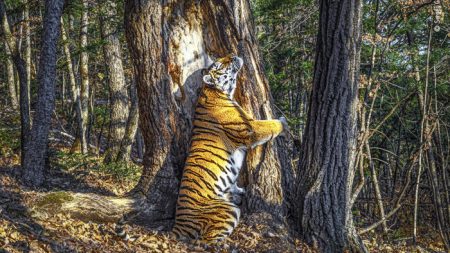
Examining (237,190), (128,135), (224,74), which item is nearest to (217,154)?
(237,190)

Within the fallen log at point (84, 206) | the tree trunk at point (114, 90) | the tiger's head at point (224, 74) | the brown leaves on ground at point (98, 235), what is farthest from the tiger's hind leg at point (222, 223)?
the tree trunk at point (114, 90)

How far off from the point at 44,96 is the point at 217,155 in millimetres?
3234

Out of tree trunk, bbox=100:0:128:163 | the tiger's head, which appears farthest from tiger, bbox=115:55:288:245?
tree trunk, bbox=100:0:128:163

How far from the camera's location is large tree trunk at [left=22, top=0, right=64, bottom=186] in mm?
7242

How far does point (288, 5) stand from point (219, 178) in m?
5.35

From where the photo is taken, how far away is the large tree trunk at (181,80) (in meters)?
5.84

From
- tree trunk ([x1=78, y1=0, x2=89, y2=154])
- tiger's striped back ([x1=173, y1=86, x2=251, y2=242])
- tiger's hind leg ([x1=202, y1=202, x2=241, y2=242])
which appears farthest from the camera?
tree trunk ([x1=78, y1=0, x2=89, y2=154])

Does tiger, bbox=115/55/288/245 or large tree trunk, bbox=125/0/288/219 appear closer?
tiger, bbox=115/55/288/245

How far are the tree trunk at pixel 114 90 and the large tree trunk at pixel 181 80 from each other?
209 inches

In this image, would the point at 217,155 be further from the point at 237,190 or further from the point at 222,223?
the point at 222,223

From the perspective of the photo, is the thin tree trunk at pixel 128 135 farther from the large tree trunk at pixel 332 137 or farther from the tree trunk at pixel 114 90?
the large tree trunk at pixel 332 137

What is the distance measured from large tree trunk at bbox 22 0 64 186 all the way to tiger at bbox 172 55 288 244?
275 centimetres

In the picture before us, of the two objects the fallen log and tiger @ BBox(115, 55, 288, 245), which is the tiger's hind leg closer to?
tiger @ BBox(115, 55, 288, 245)

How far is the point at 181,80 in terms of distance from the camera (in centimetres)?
606
